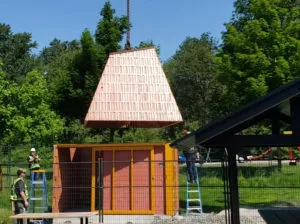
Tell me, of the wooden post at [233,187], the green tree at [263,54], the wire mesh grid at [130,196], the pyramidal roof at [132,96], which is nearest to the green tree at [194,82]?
the green tree at [263,54]

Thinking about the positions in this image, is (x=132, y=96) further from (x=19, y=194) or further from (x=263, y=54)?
(x=263, y=54)

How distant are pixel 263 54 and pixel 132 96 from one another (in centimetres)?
1133

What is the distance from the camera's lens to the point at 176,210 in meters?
16.7

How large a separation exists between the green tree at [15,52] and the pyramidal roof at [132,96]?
3426 cm

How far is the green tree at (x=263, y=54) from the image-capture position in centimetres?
2692

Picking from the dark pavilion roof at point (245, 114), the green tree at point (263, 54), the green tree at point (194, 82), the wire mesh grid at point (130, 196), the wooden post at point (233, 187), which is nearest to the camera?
the dark pavilion roof at point (245, 114)

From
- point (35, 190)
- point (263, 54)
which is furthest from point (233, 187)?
point (263, 54)

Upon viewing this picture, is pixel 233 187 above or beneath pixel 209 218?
above

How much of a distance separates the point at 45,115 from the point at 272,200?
1765 centimetres

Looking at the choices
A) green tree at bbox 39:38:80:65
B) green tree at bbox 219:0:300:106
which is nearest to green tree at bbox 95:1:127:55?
green tree at bbox 219:0:300:106

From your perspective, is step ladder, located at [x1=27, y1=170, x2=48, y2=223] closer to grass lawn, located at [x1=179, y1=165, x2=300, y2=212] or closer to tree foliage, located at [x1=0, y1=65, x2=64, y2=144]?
grass lawn, located at [x1=179, y1=165, x2=300, y2=212]

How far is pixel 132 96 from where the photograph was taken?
60.7 feet

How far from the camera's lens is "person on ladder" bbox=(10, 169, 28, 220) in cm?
1396

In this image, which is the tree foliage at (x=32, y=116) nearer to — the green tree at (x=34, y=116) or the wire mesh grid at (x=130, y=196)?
the green tree at (x=34, y=116)
